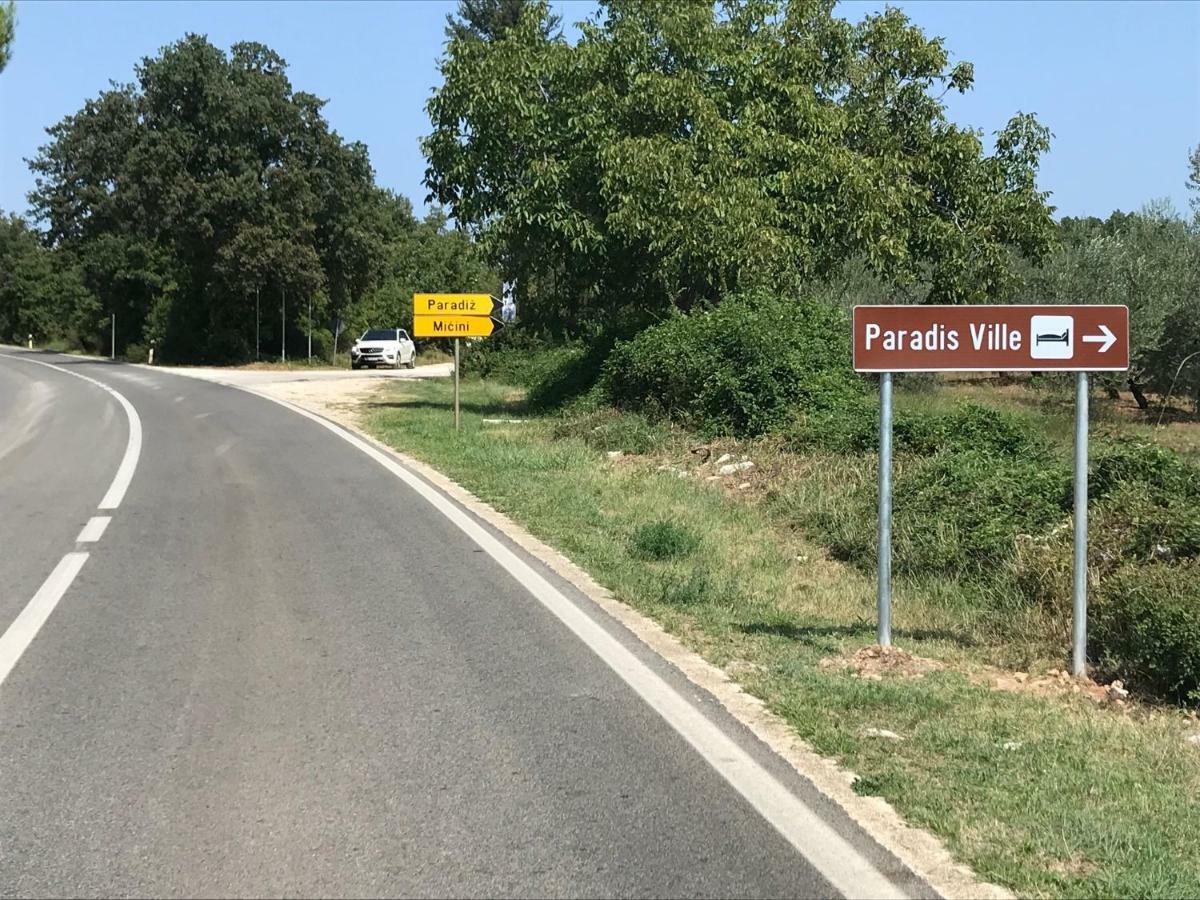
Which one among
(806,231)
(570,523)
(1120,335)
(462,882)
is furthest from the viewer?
(806,231)

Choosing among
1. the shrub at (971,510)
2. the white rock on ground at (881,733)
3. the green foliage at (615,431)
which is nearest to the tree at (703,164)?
the green foliage at (615,431)

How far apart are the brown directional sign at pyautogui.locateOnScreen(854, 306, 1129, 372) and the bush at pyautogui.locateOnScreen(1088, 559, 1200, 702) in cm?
136

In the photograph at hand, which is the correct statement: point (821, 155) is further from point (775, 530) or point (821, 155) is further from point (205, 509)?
point (205, 509)

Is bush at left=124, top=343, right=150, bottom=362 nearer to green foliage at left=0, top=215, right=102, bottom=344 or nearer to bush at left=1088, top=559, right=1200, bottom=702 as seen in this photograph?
green foliage at left=0, top=215, right=102, bottom=344

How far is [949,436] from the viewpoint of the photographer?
46.6ft

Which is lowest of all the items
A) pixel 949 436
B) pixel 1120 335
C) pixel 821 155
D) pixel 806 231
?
pixel 949 436

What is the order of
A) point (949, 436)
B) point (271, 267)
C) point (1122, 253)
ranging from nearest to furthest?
point (949, 436)
point (1122, 253)
point (271, 267)

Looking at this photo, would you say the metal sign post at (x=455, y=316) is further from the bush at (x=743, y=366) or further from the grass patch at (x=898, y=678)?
the grass patch at (x=898, y=678)

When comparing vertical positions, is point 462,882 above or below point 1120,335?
below

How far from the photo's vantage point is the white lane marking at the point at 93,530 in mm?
10466

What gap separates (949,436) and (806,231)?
860 centimetres

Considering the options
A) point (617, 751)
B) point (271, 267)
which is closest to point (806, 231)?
point (617, 751)

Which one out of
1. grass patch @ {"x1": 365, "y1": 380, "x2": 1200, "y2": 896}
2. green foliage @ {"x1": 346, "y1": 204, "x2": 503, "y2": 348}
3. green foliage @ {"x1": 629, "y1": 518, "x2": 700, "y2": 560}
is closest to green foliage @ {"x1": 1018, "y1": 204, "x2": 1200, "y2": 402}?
grass patch @ {"x1": 365, "y1": 380, "x2": 1200, "y2": 896}

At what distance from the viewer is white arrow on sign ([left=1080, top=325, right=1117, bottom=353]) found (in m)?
6.47
